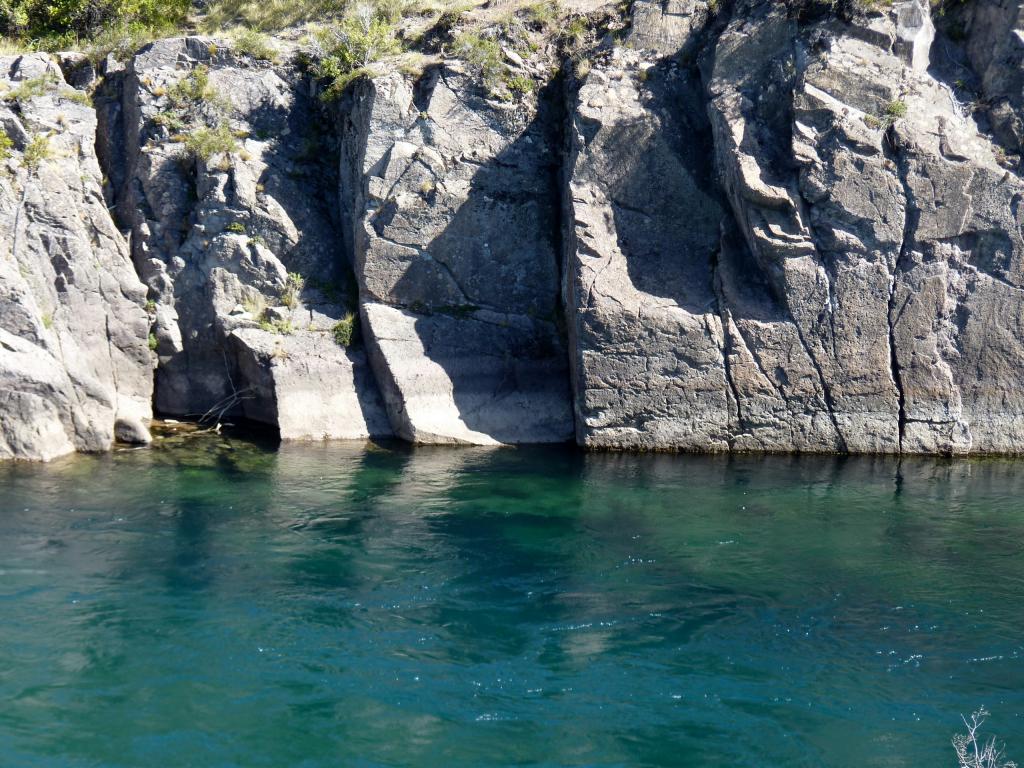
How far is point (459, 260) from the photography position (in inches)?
771

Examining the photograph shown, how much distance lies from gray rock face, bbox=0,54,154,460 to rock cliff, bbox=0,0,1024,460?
0.20 ft

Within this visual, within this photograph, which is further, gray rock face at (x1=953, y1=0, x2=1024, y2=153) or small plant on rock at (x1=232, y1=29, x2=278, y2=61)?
small plant on rock at (x1=232, y1=29, x2=278, y2=61)

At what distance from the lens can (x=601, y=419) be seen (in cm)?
1775

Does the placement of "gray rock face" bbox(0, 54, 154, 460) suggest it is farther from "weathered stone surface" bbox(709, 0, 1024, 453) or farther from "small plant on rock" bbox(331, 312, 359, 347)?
"weathered stone surface" bbox(709, 0, 1024, 453)

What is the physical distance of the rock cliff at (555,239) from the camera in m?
16.9

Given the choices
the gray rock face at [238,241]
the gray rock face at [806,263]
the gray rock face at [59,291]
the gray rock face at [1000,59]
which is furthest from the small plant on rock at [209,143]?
the gray rock face at [1000,59]

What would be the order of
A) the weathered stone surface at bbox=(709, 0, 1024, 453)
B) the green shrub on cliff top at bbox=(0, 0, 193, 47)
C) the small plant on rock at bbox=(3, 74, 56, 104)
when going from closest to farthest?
the weathered stone surface at bbox=(709, 0, 1024, 453)
the small plant on rock at bbox=(3, 74, 56, 104)
the green shrub on cliff top at bbox=(0, 0, 193, 47)

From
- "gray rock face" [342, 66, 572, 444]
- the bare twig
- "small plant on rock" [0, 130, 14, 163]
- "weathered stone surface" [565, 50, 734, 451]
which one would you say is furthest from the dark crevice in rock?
"small plant on rock" [0, 130, 14, 163]

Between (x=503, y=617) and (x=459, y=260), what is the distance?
10865mm

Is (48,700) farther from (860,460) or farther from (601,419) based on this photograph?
Answer: (860,460)

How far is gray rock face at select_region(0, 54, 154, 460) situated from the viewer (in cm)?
1623

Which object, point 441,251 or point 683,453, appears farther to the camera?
point 441,251

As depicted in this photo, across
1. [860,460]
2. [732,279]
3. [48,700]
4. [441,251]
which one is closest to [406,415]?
[441,251]

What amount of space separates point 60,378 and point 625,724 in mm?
12753
